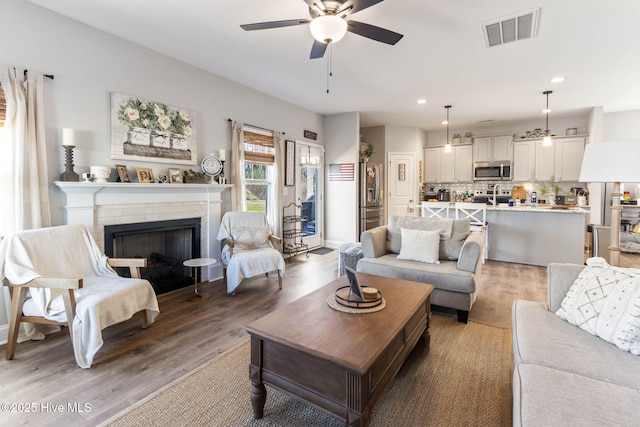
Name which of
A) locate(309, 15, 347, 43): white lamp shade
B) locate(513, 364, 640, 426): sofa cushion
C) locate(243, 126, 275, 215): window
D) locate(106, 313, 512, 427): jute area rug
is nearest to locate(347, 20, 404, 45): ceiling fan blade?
locate(309, 15, 347, 43): white lamp shade

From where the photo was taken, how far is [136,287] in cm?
253

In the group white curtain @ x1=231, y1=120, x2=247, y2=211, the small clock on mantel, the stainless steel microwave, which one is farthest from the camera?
the stainless steel microwave

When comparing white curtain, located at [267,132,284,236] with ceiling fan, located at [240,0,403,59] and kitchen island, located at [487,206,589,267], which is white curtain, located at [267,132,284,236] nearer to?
ceiling fan, located at [240,0,403,59]

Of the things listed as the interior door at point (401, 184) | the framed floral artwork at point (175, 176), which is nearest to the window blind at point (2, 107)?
the framed floral artwork at point (175, 176)

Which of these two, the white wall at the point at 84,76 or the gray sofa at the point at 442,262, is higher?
the white wall at the point at 84,76

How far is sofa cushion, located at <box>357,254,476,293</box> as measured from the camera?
9.35 ft

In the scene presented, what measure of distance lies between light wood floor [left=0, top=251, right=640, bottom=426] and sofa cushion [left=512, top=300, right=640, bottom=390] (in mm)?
1177

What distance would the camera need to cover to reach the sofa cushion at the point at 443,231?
339 centimetres

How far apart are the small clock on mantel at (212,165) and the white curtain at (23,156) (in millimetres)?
1589

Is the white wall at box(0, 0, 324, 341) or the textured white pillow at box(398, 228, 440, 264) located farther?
the textured white pillow at box(398, 228, 440, 264)

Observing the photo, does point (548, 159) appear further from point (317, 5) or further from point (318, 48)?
point (317, 5)

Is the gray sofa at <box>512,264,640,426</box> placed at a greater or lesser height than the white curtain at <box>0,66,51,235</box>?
lesser

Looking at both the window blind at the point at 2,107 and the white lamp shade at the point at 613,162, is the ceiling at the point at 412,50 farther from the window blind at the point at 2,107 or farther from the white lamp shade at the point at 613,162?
the white lamp shade at the point at 613,162

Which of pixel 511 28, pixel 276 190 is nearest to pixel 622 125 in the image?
pixel 511 28
